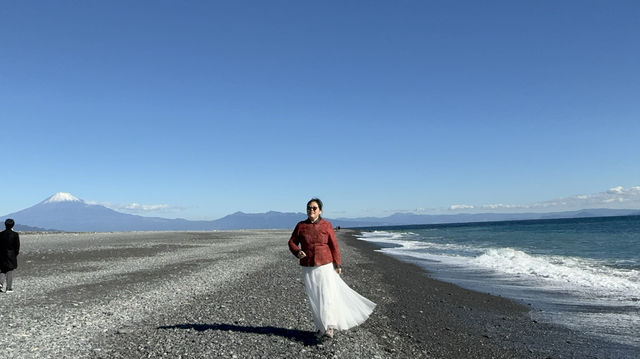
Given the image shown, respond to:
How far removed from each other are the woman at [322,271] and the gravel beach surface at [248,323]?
1.57 ft

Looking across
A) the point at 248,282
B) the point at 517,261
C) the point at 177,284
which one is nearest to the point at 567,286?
the point at 517,261

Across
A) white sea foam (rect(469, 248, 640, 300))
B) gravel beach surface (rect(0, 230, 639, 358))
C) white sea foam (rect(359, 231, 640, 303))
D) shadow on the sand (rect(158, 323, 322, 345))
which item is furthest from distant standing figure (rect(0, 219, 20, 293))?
white sea foam (rect(469, 248, 640, 300))

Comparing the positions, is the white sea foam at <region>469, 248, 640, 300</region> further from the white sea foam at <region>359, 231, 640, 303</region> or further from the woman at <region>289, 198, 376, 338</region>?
the woman at <region>289, 198, 376, 338</region>

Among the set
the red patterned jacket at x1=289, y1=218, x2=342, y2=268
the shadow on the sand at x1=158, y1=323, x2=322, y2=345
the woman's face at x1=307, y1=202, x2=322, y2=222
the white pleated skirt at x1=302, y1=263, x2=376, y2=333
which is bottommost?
the shadow on the sand at x1=158, y1=323, x2=322, y2=345

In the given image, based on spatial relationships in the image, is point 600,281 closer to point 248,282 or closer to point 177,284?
point 248,282

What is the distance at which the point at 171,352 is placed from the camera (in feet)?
25.1

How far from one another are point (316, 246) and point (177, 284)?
32.0ft

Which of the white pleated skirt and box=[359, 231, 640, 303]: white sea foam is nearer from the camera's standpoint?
the white pleated skirt

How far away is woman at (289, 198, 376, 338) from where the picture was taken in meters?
7.97

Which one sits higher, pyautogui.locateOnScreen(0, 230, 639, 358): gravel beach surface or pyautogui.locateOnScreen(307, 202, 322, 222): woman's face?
pyautogui.locateOnScreen(307, 202, 322, 222): woman's face

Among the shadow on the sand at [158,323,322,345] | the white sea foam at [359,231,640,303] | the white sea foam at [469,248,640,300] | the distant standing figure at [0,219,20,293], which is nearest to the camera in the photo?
the shadow on the sand at [158,323,322,345]

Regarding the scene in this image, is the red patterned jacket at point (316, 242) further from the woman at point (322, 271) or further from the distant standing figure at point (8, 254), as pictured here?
the distant standing figure at point (8, 254)

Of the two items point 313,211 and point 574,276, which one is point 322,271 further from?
point 574,276

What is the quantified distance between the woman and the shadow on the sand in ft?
1.37
